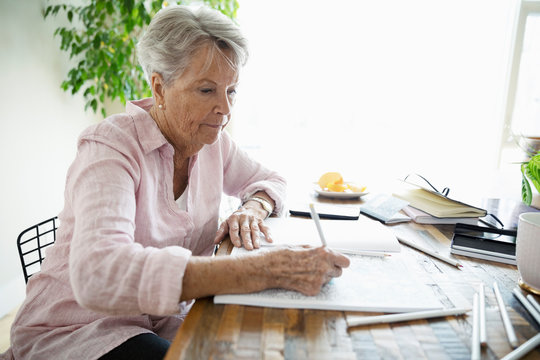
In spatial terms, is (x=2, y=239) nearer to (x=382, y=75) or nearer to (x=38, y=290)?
(x=38, y=290)

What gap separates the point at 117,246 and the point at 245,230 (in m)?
0.34

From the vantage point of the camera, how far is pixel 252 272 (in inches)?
26.2

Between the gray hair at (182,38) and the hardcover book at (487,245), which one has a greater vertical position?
the gray hair at (182,38)

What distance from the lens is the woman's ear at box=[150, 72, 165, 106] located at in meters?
0.96

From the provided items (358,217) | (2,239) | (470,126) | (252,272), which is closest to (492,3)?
(470,126)

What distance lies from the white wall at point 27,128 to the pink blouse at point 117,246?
4.57ft

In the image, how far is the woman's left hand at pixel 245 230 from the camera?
0.88 metres

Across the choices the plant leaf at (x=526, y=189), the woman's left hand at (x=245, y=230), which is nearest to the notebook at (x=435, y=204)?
the plant leaf at (x=526, y=189)

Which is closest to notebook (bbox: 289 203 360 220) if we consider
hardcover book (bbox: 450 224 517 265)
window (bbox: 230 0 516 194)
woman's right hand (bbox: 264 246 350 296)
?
hardcover book (bbox: 450 224 517 265)

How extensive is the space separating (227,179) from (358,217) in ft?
1.62

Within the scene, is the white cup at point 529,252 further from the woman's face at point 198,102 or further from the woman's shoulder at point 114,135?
the woman's shoulder at point 114,135

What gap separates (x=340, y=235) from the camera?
92cm

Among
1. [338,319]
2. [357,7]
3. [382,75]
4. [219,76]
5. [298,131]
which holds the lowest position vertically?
[338,319]

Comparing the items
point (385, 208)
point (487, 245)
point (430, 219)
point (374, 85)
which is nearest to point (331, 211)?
point (385, 208)
